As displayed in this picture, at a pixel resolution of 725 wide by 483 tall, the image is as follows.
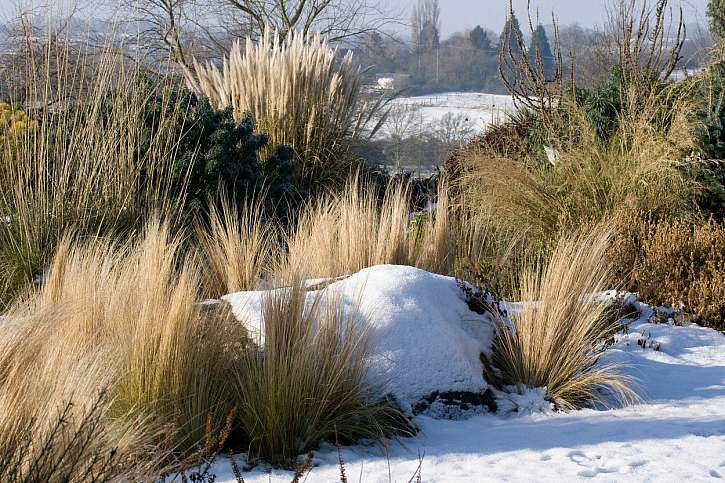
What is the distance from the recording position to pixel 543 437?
10.7 ft

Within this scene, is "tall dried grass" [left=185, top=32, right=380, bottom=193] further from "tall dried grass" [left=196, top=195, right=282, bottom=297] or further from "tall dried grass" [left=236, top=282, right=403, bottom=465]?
"tall dried grass" [left=236, top=282, right=403, bottom=465]

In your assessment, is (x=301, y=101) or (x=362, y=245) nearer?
(x=362, y=245)

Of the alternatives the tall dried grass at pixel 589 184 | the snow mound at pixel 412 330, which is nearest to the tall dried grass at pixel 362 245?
the snow mound at pixel 412 330

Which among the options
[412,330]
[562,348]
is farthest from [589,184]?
[412,330]

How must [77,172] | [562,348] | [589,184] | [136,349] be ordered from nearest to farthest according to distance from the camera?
1. [136,349]
2. [562,348]
3. [77,172]
4. [589,184]

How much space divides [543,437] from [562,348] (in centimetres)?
78

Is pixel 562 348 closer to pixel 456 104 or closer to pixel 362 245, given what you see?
pixel 362 245

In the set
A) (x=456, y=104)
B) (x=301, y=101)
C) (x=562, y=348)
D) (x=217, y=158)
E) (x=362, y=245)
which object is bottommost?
(x=562, y=348)

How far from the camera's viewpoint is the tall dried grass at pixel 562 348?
150 inches

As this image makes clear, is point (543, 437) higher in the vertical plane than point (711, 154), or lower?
lower

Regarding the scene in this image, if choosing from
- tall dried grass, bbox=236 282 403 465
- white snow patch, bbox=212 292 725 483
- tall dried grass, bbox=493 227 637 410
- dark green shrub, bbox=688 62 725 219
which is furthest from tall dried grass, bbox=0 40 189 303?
dark green shrub, bbox=688 62 725 219

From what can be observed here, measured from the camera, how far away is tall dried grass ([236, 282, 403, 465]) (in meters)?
3.08

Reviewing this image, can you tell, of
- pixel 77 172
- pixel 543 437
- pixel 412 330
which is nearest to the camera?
pixel 543 437

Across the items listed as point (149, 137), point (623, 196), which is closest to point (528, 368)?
point (623, 196)
